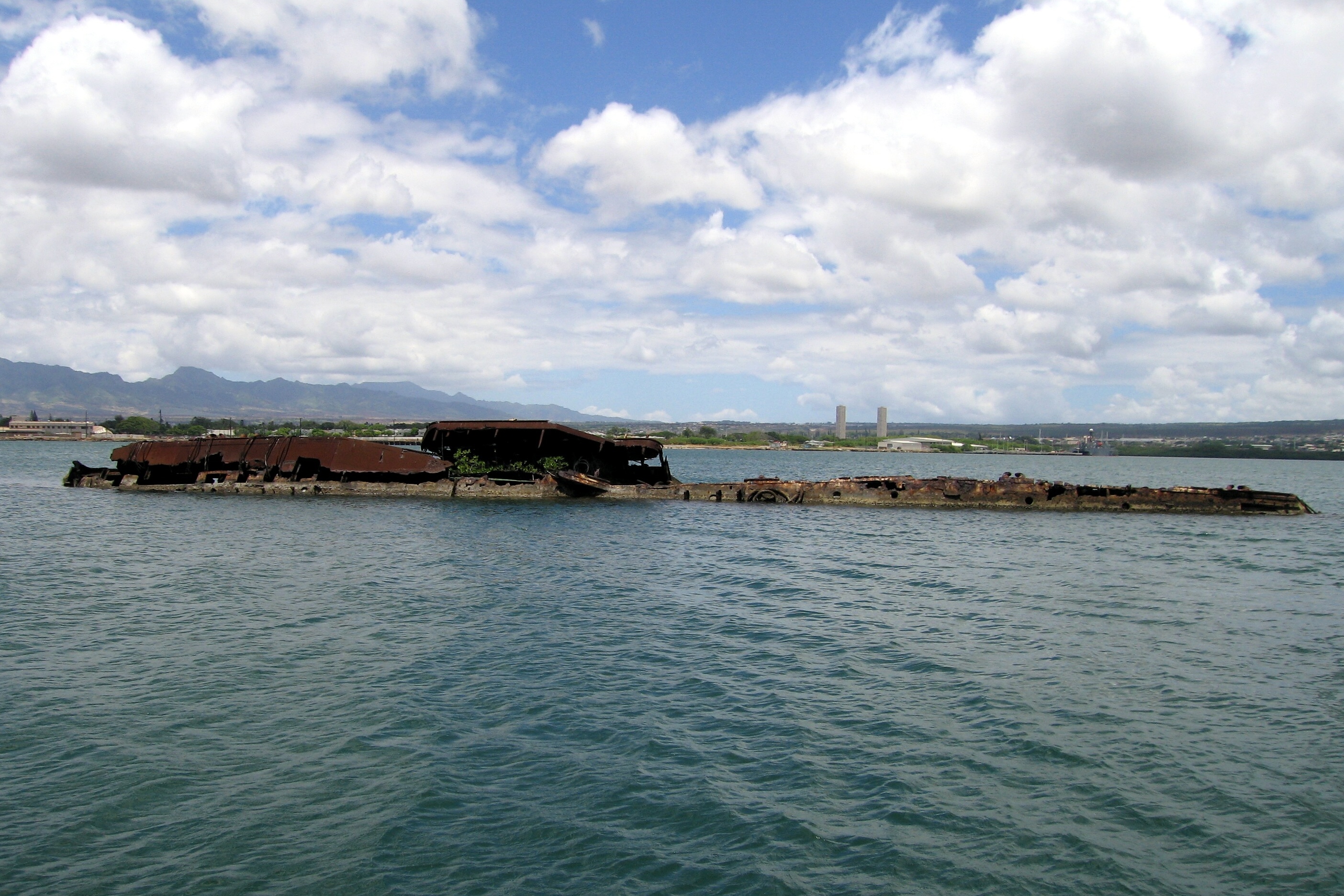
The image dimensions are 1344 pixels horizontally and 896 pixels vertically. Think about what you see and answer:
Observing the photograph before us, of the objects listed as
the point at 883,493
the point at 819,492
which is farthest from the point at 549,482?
the point at 883,493

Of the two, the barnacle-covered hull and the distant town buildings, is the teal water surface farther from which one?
the distant town buildings

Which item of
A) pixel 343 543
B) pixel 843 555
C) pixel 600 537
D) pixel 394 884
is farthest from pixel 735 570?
pixel 394 884

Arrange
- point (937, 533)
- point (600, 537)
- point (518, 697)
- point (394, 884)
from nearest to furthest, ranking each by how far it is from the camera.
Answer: point (394, 884), point (518, 697), point (600, 537), point (937, 533)

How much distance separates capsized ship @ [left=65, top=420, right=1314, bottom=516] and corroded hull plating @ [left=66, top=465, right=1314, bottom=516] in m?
0.04

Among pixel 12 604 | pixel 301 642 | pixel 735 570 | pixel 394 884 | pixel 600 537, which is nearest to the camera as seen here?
pixel 394 884

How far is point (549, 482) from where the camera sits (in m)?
33.7

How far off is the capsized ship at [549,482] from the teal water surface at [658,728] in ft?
46.2

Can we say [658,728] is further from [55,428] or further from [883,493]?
[55,428]

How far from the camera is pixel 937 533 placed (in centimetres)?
2686

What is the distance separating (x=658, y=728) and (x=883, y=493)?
26.8 metres

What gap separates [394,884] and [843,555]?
17.4 metres

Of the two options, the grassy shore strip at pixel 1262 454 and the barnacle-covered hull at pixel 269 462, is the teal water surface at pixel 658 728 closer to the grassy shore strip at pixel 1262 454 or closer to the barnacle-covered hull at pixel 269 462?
the barnacle-covered hull at pixel 269 462

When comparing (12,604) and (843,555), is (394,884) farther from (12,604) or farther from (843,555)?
(843,555)

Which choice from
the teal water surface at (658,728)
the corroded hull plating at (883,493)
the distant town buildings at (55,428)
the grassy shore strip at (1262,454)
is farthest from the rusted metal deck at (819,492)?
the grassy shore strip at (1262,454)
